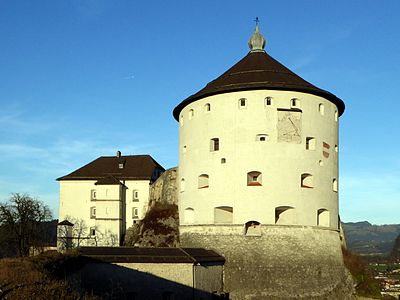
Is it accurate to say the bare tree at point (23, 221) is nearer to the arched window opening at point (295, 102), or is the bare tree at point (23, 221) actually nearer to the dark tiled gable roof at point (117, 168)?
the dark tiled gable roof at point (117, 168)

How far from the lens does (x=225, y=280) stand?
2089cm

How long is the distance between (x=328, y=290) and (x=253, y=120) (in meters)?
7.67

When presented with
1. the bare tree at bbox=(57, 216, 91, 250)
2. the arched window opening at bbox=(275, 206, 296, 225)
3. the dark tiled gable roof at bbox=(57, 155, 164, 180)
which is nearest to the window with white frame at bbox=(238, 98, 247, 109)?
the arched window opening at bbox=(275, 206, 296, 225)

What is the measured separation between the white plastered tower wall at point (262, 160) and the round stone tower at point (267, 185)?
0.14ft

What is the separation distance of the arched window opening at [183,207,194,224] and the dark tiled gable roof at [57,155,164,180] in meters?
15.7

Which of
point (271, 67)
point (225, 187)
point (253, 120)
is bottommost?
point (225, 187)

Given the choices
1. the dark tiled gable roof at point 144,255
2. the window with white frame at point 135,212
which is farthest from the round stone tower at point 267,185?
the window with white frame at point 135,212

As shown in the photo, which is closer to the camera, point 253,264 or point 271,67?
point 253,264

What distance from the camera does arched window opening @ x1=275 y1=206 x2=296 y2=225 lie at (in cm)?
2142

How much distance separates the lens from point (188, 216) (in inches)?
933

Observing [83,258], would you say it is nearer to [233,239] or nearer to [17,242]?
[233,239]

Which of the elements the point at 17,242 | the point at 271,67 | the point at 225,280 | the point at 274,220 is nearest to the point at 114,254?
the point at 225,280

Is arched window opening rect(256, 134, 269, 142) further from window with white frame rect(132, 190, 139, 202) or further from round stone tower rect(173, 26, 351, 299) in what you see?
window with white frame rect(132, 190, 139, 202)

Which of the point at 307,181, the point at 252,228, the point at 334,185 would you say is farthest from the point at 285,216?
the point at 334,185
